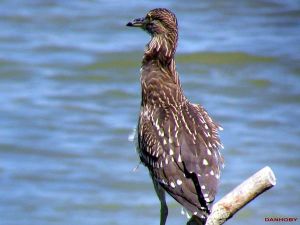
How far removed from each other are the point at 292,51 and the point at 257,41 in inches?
26.3

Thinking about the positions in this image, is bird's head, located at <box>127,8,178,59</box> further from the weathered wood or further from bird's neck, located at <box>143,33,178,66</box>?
the weathered wood

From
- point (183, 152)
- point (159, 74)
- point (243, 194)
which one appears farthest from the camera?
point (159, 74)

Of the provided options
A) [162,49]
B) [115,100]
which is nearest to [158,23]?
[162,49]

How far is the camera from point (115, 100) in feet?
53.6

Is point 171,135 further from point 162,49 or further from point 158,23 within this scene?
point 158,23

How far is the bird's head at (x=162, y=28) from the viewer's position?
26.7 ft

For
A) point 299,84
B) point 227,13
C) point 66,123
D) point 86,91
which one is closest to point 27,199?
Result: point 66,123

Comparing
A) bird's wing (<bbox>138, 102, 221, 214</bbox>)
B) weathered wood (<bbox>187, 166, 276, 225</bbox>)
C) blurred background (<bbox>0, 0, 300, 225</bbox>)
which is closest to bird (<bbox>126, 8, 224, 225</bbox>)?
bird's wing (<bbox>138, 102, 221, 214</bbox>)

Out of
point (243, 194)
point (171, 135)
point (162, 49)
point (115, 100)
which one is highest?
point (115, 100)

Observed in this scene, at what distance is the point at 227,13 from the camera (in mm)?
19000

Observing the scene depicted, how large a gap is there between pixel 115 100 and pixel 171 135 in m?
8.75

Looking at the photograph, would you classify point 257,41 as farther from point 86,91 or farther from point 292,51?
point 86,91

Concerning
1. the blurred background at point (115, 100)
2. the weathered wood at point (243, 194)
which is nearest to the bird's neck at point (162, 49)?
the weathered wood at point (243, 194)

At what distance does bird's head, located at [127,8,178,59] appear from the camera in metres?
8.13
